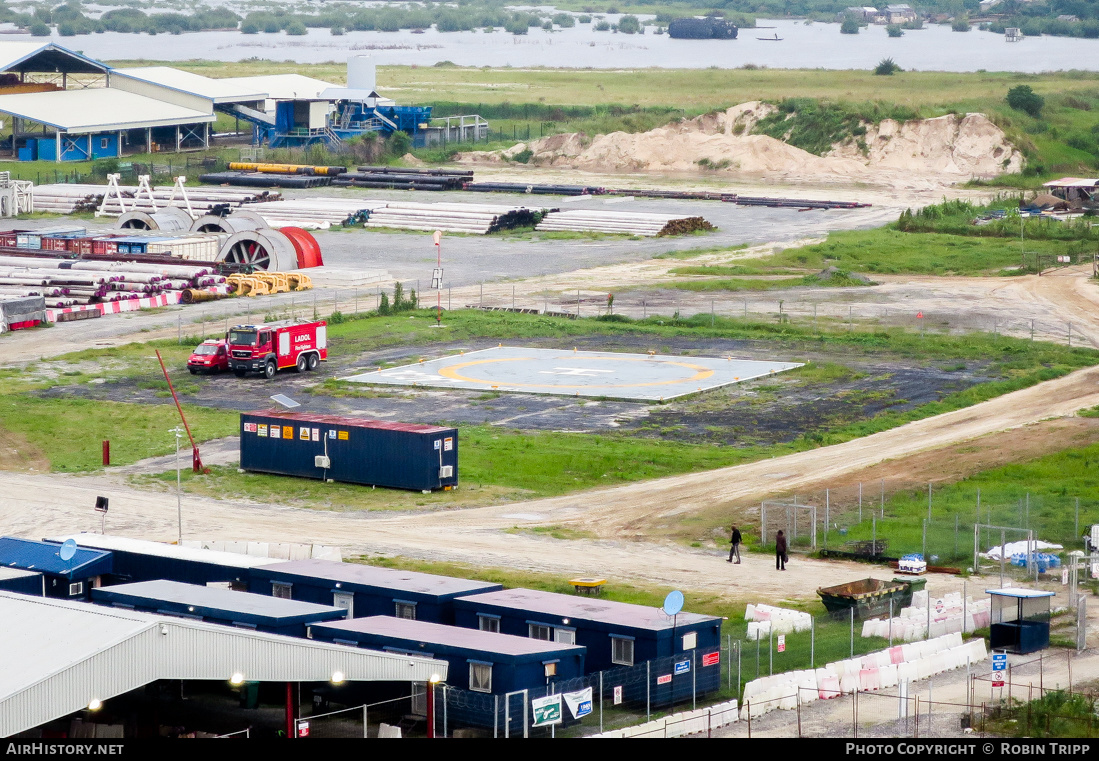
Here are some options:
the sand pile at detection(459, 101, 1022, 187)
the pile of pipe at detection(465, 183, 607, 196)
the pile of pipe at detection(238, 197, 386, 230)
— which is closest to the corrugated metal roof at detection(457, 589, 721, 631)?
the pile of pipe at detection(238, 197, 386, 230)

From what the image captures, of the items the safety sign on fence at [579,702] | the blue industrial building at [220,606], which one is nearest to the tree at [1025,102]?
the blue industrial building at [220,606]

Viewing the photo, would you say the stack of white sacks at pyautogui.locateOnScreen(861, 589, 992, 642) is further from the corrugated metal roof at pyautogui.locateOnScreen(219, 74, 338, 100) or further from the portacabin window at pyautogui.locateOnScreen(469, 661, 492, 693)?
the corrugated metal roof at pyautogui.locateOnScreen(219, 74, 338, 100)

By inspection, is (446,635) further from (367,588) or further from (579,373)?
(579,373)

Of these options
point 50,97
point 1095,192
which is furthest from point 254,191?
point 1095,192

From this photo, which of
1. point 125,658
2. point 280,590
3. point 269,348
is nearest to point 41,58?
point 269,348

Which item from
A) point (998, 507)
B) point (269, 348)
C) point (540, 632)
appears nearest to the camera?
point (540, 632)

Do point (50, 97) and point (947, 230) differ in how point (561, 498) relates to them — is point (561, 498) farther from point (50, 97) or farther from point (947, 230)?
point (50, 97)
